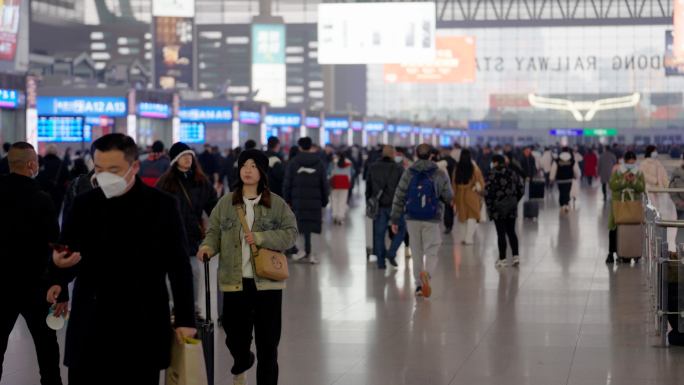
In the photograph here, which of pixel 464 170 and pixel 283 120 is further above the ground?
pixel 283 120

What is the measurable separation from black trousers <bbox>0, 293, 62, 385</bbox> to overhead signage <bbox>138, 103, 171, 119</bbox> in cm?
2630

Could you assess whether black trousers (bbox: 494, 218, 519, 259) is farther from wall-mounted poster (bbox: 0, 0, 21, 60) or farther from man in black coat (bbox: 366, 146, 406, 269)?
wall-mounted poster (bbox: 0, 0, 21, 60)

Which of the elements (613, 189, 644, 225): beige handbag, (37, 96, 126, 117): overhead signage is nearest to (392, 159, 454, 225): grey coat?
(613, 189, 644, 225): beige handbag

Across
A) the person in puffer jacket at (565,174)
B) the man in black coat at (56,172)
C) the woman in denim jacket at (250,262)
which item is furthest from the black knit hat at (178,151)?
the person in puffer jacket at (565,174)

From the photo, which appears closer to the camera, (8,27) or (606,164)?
(606,164)

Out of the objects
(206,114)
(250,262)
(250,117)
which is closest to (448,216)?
(250,262)

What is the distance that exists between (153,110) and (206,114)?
20.2 ft

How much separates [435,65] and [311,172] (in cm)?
3165

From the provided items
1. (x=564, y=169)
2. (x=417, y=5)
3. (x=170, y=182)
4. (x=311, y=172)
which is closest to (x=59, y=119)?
(x=417, y=5)

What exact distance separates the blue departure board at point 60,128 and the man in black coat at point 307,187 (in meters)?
16.9

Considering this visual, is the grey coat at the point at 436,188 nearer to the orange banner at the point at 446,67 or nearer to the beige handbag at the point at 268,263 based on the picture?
the beige handbag at the point at 268,263

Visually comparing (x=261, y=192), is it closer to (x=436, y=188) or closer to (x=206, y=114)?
(x=436, y=188)

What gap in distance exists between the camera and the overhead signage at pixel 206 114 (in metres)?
38.4

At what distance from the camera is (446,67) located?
1719 inches
